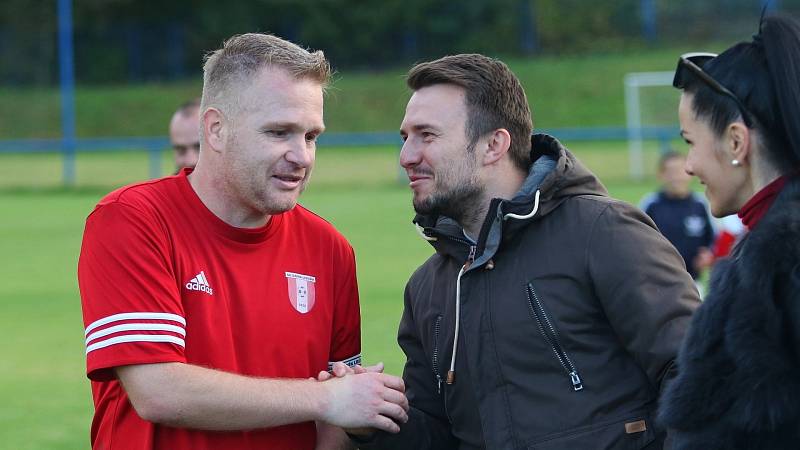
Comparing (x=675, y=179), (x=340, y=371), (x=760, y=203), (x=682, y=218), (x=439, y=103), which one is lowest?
(x=682, y=218)

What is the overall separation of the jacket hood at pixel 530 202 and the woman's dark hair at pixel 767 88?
2.79 feet

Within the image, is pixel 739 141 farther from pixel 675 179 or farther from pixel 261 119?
pixel 675 179

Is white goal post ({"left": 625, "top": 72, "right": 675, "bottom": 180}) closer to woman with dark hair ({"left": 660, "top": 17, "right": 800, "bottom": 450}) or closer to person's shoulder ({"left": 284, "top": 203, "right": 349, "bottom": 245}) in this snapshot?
person's shoulder ({"left": 284, "top": 203, "right": 349, "bottom": 245})

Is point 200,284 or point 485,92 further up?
point 485,92

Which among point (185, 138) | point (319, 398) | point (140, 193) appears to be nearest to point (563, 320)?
point (319, 398)

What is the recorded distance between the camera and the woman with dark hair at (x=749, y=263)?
96.3 inches

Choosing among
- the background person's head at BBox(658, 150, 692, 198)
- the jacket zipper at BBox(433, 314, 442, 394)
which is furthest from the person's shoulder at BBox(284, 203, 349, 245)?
the background person's head at BBox(658, 150, 692, 198)

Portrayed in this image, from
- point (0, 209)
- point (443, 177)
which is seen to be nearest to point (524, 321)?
point (443, 177)

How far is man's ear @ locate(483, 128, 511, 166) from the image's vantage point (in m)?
3.85

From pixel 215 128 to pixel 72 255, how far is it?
13.8 m

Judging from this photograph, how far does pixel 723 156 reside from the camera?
279 centimetres

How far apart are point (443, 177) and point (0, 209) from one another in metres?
22.1

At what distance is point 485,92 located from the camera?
12.7ft

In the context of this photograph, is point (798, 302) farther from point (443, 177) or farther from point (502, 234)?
point (443, 177)
